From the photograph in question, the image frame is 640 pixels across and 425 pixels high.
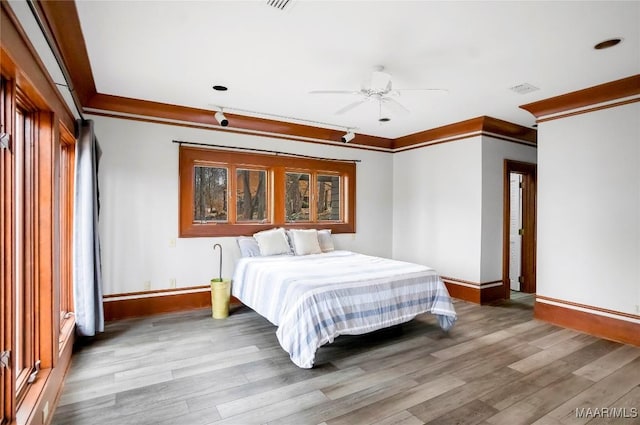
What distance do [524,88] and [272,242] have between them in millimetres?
3343

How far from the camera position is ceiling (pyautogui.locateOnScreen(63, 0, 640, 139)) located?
2.24 metres

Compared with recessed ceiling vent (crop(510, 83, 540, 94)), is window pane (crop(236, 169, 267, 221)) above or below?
below

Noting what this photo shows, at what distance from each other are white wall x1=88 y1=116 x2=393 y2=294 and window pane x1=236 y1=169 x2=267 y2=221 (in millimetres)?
421

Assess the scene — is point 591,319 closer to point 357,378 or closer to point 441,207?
point 441,207

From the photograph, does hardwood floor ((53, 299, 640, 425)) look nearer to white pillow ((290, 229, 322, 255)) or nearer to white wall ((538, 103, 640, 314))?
white wall ((538, 103, 640, 314))

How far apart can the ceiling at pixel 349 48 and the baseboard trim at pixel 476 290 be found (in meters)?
2.43

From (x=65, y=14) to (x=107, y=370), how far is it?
257 centimetres

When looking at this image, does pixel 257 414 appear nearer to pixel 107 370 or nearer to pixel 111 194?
pixel 107 370

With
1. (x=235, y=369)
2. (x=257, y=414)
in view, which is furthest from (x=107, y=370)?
(x=257, y=414)

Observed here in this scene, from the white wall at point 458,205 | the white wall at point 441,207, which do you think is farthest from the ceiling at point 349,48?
the white wall at point 441,207

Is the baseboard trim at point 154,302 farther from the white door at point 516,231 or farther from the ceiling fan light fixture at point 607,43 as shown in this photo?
the white door at point 516,231

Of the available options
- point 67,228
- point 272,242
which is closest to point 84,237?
point 67,228

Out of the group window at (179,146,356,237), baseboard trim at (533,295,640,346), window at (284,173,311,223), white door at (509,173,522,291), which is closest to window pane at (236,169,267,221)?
window at (179,146,356,237)

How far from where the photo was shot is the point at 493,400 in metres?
2.40
